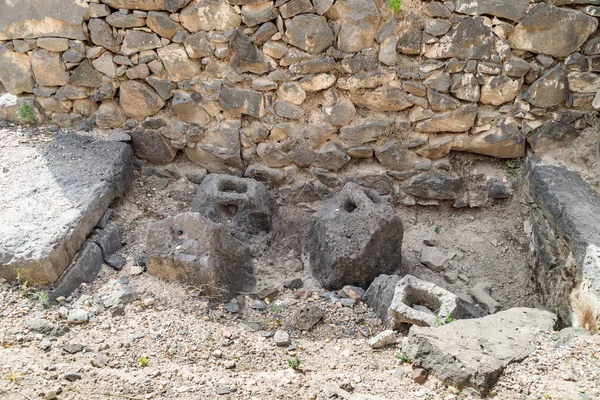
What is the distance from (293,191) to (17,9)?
8.48ft

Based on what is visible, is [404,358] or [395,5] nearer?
[404,358]

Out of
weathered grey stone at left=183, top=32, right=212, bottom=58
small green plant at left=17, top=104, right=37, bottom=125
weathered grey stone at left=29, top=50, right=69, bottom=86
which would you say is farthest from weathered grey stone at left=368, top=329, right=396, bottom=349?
small green plant at left=17, top=104, right=37, bottom=125

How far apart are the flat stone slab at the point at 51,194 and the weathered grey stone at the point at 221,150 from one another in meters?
0.57

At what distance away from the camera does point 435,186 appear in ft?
13.7

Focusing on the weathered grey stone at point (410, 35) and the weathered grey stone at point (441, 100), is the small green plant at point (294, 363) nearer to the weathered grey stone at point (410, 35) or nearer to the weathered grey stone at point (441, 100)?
the weathered grey stone at point (441, 100)

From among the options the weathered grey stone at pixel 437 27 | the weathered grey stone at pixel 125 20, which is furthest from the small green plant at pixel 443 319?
the weathered grey stone at pixel 125 20

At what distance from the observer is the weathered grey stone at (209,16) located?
3.90 metres

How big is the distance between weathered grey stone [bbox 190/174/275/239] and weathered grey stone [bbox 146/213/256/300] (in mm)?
426

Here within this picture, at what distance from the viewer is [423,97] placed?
396 centimetres

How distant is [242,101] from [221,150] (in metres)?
0.46

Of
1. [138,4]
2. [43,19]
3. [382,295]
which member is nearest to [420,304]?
[382,295]

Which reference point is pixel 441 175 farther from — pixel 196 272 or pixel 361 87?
pixel 196 272

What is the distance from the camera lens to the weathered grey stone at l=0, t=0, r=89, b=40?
13.4 ft

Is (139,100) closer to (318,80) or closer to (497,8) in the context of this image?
(318,80)
